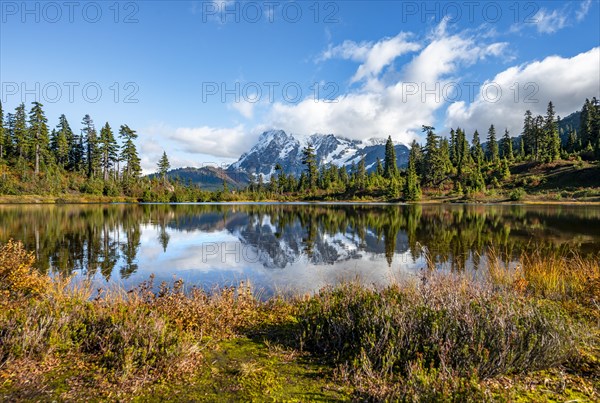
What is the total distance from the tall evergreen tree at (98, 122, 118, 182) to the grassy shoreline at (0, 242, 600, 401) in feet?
439

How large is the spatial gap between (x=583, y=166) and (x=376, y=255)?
376 feet

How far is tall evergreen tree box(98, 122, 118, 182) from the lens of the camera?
126 meters

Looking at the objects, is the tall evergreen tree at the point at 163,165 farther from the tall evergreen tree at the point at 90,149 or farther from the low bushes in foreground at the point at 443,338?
the low bushes in foreground at the point at 443,338

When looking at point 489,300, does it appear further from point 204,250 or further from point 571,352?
point 204,250

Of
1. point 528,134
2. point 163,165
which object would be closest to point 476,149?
point 528,134

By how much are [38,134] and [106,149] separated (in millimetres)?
20516

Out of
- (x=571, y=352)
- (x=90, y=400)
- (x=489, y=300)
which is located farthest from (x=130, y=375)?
(x=571, y=352)

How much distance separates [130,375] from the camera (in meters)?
5.55

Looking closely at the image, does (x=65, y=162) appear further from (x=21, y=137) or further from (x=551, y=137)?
(x=551, y=137)

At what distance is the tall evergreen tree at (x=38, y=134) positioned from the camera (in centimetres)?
11038

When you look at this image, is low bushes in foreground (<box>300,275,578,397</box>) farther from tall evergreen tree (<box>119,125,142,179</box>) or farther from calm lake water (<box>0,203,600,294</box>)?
tall evergreen tree (<box>119,125,142,179</box>)

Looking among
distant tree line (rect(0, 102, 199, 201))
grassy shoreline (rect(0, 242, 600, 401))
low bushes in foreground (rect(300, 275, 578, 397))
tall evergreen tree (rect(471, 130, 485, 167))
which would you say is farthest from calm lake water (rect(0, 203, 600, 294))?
tall evergreen tree (rect(471, 130, 485, 167))

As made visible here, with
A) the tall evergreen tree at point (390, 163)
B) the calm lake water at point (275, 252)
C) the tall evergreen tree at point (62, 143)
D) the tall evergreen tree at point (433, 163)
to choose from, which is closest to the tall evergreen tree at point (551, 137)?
the tall evergreen tree at point (433, 163)

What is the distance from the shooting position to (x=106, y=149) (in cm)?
12669
